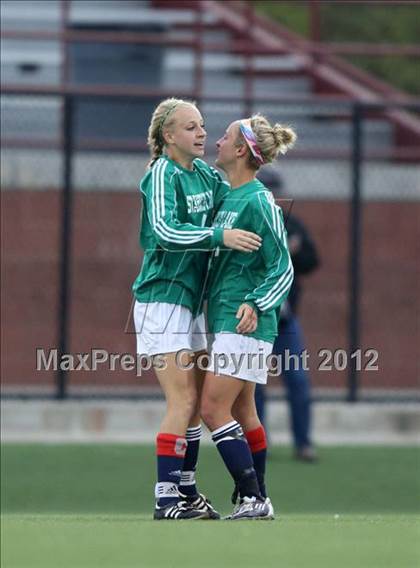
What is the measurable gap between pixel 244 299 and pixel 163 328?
0.37 meters

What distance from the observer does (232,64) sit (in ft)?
51.3

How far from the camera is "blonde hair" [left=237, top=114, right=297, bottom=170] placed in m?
6.59

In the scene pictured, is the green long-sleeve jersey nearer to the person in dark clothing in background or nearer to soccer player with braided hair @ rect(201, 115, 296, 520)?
soccer player with braided hair @ rect(201, 115, 296, 520)

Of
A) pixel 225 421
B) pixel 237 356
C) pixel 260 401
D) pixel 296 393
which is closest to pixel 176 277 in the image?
pixel 237 356

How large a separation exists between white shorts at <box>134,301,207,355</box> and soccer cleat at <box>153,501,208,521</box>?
2.17 ft

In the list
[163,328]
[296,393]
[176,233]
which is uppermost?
[176,233]

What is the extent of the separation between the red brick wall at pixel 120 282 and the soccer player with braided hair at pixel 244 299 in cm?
566

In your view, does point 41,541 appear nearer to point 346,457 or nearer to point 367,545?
point 367,545

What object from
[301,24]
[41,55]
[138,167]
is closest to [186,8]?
[41,55]

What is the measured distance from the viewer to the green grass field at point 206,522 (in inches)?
205

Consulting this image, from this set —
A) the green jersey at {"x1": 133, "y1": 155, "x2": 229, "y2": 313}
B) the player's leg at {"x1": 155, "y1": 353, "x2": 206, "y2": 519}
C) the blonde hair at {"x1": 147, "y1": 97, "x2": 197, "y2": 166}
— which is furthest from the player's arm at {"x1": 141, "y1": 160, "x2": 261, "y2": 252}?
the player's leg at {"x1": 155, "y1": 353, "x2": 206, "y2": 519}

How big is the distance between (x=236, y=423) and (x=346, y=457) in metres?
4.56

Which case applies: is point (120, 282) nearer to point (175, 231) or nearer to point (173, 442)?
point (173, 442)

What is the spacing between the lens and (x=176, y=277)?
6.52 meters
